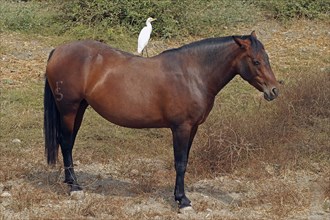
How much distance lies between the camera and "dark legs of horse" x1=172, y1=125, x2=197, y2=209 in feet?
17.3

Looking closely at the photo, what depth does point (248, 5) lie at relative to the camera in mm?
13031

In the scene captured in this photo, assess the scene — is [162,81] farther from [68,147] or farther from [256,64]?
[68,147]

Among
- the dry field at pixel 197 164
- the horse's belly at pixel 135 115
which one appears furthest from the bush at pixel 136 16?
the horse's belly at pixel 135 115

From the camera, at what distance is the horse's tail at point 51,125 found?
5.73m

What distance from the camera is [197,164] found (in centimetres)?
629

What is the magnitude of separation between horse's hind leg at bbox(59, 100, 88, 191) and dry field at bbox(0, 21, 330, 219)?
12 centimetres

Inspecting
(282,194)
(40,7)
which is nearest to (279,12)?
(40,7)

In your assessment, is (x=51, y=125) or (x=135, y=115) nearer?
(x=135, y=115)

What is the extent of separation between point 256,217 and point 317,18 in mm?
7874

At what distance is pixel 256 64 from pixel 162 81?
0.77m

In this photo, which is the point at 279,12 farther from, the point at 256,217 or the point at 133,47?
the point at 256,217

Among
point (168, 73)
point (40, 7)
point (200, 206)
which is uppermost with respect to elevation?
point (168, 73)

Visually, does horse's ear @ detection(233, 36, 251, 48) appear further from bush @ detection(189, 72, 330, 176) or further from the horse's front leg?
the horse's front leg

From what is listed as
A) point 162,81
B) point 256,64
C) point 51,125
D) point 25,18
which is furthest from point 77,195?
point 25,18
